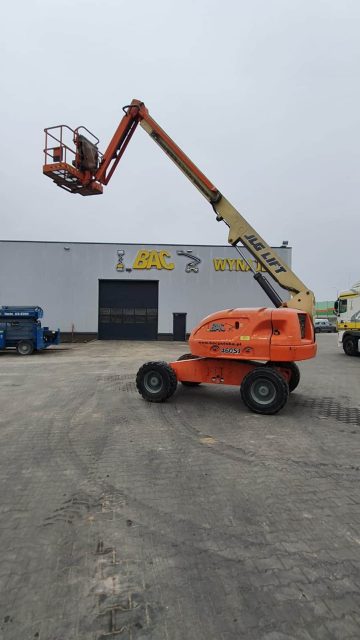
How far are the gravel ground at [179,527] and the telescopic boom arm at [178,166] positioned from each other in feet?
15.1

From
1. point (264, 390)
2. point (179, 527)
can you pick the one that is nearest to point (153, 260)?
point (264, 390)

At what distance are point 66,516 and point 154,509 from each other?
0.77 meters

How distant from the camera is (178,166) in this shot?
11367mm

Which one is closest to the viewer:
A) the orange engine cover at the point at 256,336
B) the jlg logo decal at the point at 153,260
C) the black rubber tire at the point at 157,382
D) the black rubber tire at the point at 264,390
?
the black rubber tire at the point at 264,390

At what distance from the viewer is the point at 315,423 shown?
→ 236 inches

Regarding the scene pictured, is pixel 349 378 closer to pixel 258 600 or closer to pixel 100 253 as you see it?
pixel 258 600

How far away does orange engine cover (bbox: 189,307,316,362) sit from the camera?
6461mm

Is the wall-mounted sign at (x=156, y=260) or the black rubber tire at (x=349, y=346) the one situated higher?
the wall-mounted sign at (x=156, y=260)

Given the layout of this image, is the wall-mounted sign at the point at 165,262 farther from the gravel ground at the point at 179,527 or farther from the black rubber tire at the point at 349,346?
the gravel ground at the point at 179,527

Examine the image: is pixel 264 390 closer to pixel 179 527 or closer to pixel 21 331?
pixel 179 527

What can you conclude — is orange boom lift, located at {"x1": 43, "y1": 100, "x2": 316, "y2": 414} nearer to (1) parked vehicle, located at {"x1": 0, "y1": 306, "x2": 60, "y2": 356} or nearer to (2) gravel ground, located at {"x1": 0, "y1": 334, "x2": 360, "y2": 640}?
(2) gravel ground, located at {"x1": 0, "y1": 334, "x2": 360, "y2": 640}

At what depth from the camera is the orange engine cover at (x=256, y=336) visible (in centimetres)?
646

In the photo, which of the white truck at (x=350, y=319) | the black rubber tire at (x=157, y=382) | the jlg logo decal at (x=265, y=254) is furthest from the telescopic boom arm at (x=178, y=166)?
the white truck at (x=350, y=319)

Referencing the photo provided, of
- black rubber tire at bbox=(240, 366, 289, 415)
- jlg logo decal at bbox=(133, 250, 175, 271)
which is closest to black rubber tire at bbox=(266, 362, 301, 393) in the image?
black rubber tire at bbox=(240, 366, 289, 415)
